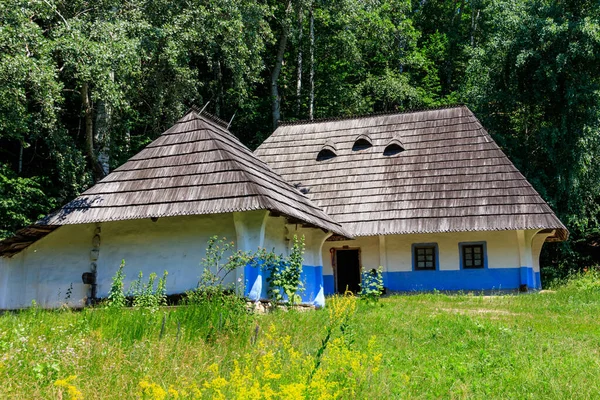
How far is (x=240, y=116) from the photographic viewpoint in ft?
89.5

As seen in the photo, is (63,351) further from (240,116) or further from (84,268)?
(240,116)

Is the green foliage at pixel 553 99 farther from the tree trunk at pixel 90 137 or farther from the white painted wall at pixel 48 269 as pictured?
the white painted wall at pixel 48 269

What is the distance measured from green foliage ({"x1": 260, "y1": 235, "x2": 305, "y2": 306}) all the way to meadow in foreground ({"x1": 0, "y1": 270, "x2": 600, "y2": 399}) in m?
1.55

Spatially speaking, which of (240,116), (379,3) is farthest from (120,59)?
(379,3)

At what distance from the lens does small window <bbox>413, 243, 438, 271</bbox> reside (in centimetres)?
1675

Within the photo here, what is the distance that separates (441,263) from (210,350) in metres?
12.1

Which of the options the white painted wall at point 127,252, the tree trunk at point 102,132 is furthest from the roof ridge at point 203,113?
the tree trunk at point 102,132

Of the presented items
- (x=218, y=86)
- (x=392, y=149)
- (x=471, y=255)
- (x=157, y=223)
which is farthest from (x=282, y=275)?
(x=218, y=86)

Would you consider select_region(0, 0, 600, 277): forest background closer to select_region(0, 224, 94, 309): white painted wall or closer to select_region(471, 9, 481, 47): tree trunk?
select_region(471, 9, 481, 47): tree trunk

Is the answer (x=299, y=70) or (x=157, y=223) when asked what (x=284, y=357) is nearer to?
(x=157, y=223)

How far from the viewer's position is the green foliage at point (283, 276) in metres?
10.8

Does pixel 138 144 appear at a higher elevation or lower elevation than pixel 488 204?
higher

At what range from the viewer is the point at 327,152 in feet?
64.5

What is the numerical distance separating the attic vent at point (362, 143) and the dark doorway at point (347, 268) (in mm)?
3542
